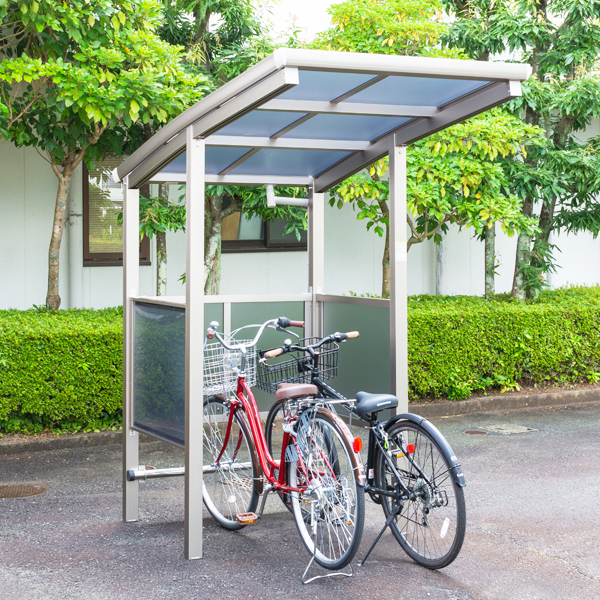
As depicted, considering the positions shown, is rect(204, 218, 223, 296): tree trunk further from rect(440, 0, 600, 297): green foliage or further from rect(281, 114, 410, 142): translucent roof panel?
rect(281, 114, 410, 142): translucent roof panel

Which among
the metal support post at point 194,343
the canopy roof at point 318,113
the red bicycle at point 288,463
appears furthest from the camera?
the metal support post at point 194,343

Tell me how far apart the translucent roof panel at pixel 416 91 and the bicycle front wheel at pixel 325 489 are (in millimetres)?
1702

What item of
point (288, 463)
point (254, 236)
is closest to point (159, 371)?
point (288, 463)

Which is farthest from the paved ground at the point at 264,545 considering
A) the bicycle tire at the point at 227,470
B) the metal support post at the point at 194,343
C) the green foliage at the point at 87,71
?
the green foliage at the point at 87,71

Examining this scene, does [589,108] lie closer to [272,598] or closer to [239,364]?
[239,364]

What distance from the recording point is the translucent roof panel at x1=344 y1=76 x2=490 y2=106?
3812mm

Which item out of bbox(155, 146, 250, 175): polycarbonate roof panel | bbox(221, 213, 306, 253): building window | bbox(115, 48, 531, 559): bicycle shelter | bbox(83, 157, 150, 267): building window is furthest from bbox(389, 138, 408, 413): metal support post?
bbox(221, 213, 306, 253): building window

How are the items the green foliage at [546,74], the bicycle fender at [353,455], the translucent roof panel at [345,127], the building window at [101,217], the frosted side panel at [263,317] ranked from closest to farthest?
the bicycle fender at [353,455] < the translucent roof panel at [345,127] < the frosted side panel at [263,317] < the green foliage at [546,74] < the building window at [101,217]

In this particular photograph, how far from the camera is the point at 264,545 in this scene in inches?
175

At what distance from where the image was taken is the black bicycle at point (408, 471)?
375cm

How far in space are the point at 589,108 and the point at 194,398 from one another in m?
7.21

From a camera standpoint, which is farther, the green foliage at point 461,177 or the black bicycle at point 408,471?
the green foliage at point 461,177

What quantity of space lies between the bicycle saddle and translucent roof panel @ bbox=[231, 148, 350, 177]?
1886 mm

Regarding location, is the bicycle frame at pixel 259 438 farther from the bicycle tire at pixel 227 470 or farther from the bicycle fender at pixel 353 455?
the bicycle fender at pixel 353 455
